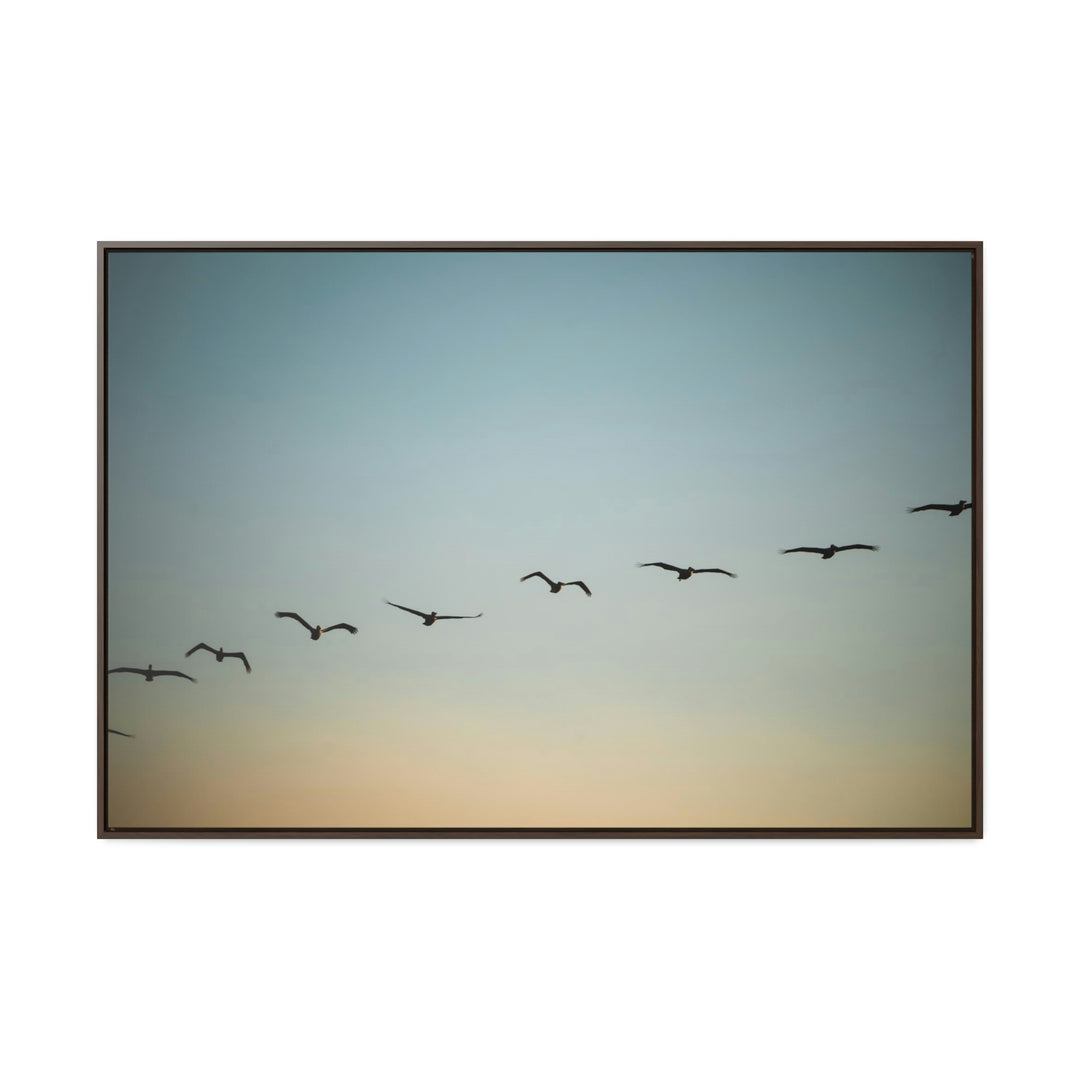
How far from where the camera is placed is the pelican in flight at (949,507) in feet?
6.28

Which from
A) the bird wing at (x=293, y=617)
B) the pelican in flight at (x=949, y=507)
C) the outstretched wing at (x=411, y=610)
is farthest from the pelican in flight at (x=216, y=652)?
the pelican in flight at (x=949, y=507)

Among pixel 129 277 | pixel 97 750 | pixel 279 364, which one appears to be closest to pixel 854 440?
pixel 279 364

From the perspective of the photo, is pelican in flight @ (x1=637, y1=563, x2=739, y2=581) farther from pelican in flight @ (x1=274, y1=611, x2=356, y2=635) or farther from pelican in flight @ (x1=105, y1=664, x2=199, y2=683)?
pelican in flight @ (x1=105, y1=664, x2=199, y2=683)

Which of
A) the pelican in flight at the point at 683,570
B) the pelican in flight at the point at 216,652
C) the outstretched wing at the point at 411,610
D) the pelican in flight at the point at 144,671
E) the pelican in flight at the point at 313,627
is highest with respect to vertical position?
the pelican in flight at the point at 683,570

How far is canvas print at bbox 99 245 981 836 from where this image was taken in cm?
191

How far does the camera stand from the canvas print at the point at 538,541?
191cm

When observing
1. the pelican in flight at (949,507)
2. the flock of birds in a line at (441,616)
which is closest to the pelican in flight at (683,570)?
the flock of birds in a line at (441,616)

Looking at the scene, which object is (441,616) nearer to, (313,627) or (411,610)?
(411,610)

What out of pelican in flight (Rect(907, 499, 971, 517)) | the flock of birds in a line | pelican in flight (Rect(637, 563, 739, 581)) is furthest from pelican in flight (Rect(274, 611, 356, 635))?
pelican in flight (Rect(907, 499, 971, 517))

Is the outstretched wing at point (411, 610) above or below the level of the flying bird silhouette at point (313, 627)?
above

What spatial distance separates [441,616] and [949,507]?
1050 mm

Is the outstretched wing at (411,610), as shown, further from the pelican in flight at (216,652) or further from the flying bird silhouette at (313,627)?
the pelican in flight at (216,652)
